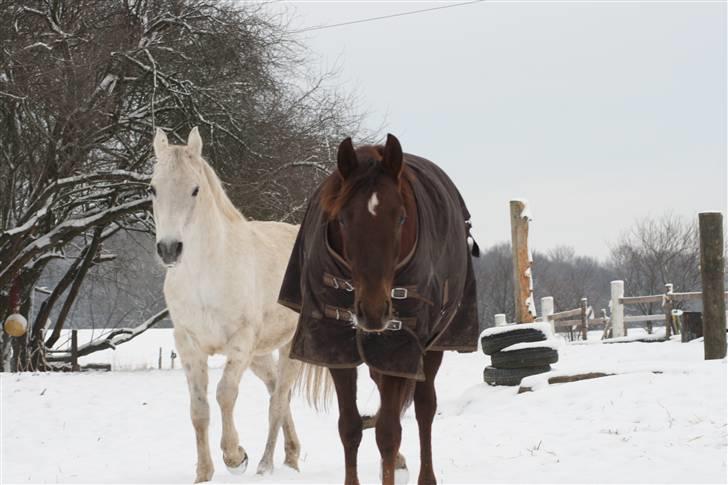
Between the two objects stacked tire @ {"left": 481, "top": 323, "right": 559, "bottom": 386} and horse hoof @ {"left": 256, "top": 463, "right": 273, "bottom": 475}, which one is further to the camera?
stacked tire @ {"left": 481, "top": 323, "right": 559, "bottom": 386}

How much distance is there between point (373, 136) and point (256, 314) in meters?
14.3

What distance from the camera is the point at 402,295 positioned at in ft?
12.8

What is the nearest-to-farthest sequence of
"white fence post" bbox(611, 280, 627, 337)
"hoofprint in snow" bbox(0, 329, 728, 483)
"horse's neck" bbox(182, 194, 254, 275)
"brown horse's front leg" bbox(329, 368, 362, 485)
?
"brown horse's front leg" bbox(329, 368, 362, 485), "hoofprint in snow" bbox(0, 329, 728, 483), "horse's neck" bbox(182, 194, 254, 275), "white fence post" bbox(611, 280, 627, 337)

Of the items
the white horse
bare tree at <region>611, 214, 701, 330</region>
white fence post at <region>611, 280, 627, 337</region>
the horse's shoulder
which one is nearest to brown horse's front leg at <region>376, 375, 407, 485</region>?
the white horse

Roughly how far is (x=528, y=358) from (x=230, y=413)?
235 inches

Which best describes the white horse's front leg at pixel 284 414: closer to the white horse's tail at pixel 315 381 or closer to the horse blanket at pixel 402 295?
the white horse's tail at pixel 315 381

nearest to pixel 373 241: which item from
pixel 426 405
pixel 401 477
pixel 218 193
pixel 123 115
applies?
pixel 426 405

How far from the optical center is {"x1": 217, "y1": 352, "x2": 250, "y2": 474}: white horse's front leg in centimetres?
623

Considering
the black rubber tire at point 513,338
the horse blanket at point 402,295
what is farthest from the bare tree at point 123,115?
the horse blanket at point 402,295

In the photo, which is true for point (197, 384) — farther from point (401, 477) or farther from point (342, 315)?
point (342, 315)

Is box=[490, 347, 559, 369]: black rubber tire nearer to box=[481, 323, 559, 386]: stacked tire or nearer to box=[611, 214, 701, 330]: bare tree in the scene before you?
box=[481, 323, 559, 386]: stacked tire

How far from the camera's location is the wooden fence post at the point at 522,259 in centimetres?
1364

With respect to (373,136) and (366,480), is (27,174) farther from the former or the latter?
(366,480)

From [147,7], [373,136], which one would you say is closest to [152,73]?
[147,7]
